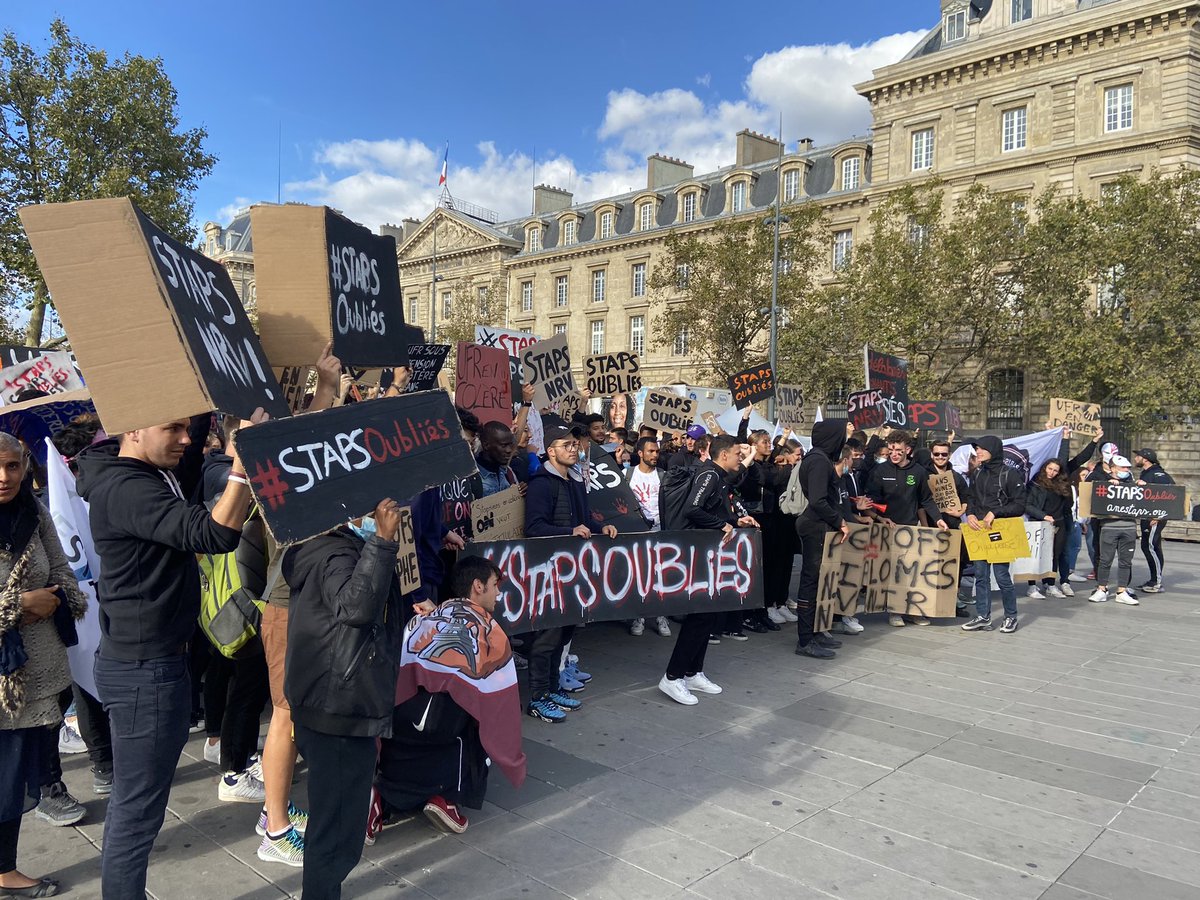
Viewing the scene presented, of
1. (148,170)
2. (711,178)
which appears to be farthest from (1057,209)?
(148,170)

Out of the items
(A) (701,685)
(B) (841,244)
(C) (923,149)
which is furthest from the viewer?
(B) (841,244)

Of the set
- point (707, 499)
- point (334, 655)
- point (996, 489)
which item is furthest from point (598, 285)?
point (334, 655)

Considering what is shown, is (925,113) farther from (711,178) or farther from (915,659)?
(915,659)

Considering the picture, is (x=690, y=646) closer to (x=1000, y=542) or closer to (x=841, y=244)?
(x=1000, y=542)

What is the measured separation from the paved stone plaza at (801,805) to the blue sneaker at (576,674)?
10 centimetres

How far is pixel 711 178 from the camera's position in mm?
49188

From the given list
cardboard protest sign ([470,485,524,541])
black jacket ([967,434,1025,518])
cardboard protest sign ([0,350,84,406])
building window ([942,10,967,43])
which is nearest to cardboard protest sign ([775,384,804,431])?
black jacket ([967,434,1025,518])

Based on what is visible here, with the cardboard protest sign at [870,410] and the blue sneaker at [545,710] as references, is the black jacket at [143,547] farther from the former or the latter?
the cardboard protest sign at [870,410]

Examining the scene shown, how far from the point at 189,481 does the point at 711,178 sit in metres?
48.8

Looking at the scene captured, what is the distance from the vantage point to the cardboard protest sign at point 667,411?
1091cm

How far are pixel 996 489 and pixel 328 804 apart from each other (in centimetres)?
812

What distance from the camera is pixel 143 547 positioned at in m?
2.93

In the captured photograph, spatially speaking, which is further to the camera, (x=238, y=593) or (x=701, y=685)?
(x=701, y=685)

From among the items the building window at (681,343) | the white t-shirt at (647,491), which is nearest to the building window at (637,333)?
the building window at (681,343)
